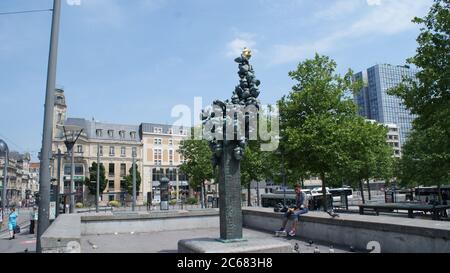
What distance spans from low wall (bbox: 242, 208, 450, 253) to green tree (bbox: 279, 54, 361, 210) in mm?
11723

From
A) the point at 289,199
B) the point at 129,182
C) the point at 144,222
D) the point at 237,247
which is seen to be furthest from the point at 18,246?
the point at 129,182

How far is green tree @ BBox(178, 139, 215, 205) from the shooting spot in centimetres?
4866

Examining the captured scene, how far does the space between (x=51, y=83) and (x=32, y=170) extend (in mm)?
183245

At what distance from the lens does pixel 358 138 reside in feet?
81.1

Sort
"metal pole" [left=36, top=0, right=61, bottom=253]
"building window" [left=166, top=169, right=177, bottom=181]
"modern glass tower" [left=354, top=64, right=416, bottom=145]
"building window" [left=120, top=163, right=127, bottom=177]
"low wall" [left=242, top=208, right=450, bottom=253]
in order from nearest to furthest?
"low wall" [left=242, top=208, right=450, bottom=253]
"metal pole" [left=36, top=0, right=61, bottom=253]
"building window" [left=120, top=163, right=127, bottom=177]
"building window" [left=166, top=169, right=177, bottom=181]
"modern glass tower" [left=354, top=64, right=416, bottom=145]

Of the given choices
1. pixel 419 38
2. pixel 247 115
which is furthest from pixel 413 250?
pixel 419 38

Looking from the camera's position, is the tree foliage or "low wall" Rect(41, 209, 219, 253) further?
the tree foliage

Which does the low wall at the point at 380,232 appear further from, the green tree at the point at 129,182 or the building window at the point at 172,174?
the building window at the point at 172,174

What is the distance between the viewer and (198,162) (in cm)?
4922

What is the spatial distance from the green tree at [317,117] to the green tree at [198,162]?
75.5ft

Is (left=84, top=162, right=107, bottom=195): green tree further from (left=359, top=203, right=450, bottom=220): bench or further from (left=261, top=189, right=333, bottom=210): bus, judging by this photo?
(left=359, top=203, right=450, bottom=220): bench

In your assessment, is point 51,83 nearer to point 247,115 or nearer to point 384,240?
point 247,115

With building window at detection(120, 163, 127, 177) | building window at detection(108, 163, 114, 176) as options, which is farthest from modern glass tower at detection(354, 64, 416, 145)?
building window at detection(108, 163, 114, 176)

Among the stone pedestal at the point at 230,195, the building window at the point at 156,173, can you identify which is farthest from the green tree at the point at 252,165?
the building window at the point at 156,173
